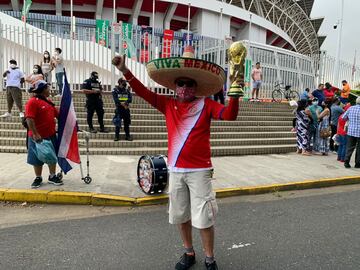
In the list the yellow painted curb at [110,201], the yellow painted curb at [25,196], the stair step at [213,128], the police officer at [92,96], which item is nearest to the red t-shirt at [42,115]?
the yellow painted curb at [25,196]

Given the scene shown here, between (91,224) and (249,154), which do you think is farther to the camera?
(249,154)

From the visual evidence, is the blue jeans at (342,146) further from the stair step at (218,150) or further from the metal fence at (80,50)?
the metal fence at (80,50)

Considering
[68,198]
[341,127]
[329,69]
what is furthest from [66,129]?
[329,69]

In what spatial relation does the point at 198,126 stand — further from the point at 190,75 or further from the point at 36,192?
the point at 36,192

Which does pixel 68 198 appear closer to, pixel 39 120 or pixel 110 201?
pixel 110 201

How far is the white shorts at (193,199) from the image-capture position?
Result: 10.0ft

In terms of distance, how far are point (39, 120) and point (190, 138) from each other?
330 centimetres

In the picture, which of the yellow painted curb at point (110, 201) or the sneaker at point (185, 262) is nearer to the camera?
the sneaker at point (185, 262)

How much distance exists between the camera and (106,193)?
223 inches

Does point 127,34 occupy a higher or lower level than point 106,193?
higher

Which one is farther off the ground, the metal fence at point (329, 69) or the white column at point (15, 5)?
the white column at point (15, 5)

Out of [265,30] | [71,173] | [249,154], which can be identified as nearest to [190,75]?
[71,173]

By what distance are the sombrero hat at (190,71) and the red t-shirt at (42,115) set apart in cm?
274

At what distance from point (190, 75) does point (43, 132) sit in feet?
11.1
